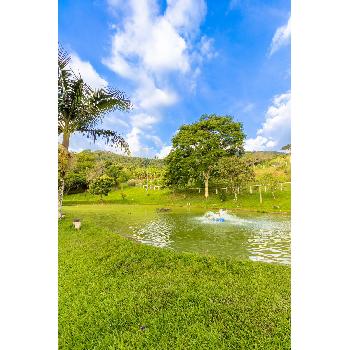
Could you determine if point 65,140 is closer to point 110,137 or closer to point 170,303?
point 110,137

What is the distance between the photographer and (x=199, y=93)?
3.85 metres

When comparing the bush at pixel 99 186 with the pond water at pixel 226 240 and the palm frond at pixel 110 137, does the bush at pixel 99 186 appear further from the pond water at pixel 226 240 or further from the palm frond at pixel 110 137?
the palm frond at pixel 110 137

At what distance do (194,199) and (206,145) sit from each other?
3.27m

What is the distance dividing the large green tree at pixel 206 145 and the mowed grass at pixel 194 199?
92 cm

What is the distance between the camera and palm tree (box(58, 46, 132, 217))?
19.9 feet

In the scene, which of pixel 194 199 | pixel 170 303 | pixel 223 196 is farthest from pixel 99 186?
pixel 170 303

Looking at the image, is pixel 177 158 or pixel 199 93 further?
pixel 177 158

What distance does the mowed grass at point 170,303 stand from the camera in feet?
6.09

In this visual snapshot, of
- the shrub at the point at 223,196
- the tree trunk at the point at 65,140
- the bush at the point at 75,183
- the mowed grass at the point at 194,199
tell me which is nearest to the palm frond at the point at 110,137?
the tree trunk at the point at 65,140

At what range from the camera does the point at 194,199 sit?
16.2 meters
